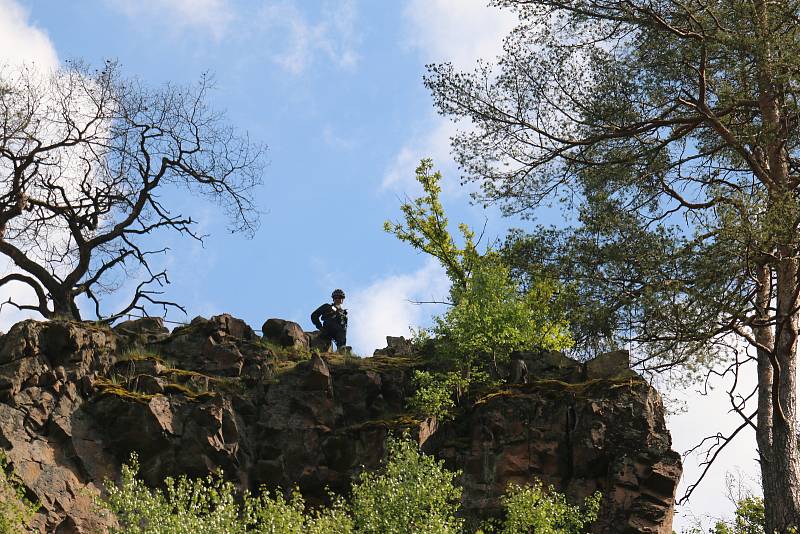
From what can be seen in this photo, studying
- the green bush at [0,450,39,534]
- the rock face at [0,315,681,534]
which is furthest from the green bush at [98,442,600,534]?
→ the rock face at [0,315,681,534]

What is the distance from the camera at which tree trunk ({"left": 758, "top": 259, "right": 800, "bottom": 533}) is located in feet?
75.5

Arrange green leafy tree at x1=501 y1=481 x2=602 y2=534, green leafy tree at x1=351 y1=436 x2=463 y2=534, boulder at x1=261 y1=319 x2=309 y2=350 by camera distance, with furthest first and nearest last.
→ boulder at x1=261 y1=319 x2=309 y2=350, green leafy tree at x1=501 y1=481 x2=602 y2=534, green leafy tree at x1=351 y1=436 x2=463 y2=534

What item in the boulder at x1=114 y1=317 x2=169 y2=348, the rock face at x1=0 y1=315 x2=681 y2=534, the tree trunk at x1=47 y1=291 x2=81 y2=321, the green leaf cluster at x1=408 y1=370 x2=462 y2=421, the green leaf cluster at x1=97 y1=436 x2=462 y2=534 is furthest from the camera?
the tree trunk at x1=47 y1=291 x2=81 y2=321

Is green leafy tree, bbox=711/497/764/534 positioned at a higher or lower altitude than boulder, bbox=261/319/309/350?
lower

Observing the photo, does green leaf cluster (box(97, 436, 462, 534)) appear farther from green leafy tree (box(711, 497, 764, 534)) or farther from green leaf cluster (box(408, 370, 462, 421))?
green leafy tree (box(711, 497, 764, 534))

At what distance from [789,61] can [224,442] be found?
1558 centimetres

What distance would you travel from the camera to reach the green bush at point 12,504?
20.2 meters

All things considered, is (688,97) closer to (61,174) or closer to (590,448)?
(590,448)

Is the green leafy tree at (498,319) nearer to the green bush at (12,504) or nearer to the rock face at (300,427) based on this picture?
the rock face at (300,427)

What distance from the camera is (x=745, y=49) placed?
23.4 metres

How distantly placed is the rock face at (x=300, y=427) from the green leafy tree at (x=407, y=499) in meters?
1.87

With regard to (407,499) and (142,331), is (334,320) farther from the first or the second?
(407,499)

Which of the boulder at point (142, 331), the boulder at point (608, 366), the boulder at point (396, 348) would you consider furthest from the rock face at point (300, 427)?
the boulder at point (396, 348)

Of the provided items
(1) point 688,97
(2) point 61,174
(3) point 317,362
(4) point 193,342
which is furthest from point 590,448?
(2) point 61,174
